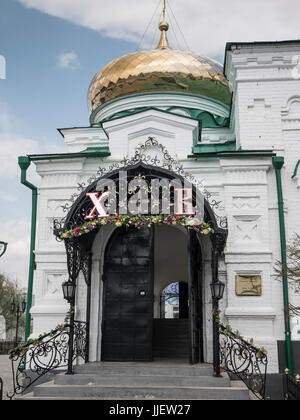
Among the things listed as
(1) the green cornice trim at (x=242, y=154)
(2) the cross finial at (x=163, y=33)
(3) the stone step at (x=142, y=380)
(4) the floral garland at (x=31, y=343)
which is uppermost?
(2) the cross finial at (x=163, y=33)

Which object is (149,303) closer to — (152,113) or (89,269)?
(89,269)

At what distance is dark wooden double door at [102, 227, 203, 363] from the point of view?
785 cm

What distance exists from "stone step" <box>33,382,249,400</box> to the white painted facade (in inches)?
62.4

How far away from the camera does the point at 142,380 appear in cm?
650

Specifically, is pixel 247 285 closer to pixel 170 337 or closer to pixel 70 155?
pixel 70 155

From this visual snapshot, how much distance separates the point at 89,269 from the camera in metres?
8.24

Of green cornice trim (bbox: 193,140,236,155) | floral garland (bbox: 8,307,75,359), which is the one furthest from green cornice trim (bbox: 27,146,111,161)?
floral garland (bbox: 8,307,75,359)

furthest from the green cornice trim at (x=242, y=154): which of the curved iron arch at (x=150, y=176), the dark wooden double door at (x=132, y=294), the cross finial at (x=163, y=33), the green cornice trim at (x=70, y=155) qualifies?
the cross finial at (x=163, y=33)

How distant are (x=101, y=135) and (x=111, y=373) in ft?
19.9

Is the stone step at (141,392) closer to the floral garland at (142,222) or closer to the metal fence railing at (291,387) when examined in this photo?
the metal fence railing at (291,387)

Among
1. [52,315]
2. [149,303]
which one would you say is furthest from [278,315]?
[52,315]

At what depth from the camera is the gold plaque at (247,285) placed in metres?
7.80

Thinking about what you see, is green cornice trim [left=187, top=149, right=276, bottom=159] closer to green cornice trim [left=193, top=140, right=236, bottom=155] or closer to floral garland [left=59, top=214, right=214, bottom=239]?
green cornice trim [left=193, top=140, right=236, bottom=155]

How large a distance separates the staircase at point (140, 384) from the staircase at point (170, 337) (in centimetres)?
289
